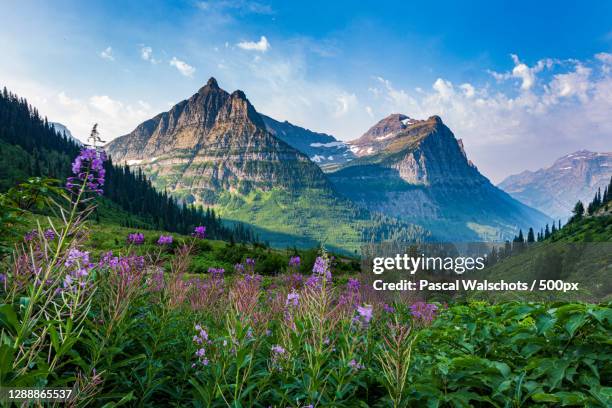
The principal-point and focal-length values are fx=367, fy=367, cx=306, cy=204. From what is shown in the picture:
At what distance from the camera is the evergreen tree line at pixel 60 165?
381ft

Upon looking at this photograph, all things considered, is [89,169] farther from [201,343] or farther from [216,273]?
[216,273]

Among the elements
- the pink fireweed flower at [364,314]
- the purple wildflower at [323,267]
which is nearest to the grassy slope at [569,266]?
the pink fireweed flower at [364,314]

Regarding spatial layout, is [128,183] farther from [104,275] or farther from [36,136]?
[104,275]

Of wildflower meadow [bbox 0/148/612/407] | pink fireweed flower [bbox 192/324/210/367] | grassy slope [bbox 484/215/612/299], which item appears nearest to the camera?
wildflower meadow [bbox 0/148/612/407]

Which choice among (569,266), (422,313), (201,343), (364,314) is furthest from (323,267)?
(569,266)

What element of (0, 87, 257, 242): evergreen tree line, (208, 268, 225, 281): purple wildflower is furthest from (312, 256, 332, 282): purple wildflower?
(0, 87, 257, 242): evergreen tree line

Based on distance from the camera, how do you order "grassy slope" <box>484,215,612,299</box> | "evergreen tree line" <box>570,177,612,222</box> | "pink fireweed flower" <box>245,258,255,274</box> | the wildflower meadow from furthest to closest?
"evergreen tree line" <box>570,177,612,222</box>
"grassy slope" <box>484,215,612,299</box>
"pink fireweed flower" <box>245,258,255,274</box>
the wildflower meadow

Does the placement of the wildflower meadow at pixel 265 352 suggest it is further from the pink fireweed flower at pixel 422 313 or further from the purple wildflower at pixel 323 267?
the pink fireweed flower at pixel 422 313

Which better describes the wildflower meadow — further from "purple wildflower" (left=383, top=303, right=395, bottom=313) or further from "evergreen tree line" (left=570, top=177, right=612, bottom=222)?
"evergreen tree line" (left=570, top=177, right=612, bottom=222)

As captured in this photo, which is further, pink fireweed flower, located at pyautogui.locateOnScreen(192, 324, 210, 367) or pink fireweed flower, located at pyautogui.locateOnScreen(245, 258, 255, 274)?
pink fireweed flower, located at pyautogui.locateOnScreen(245, 258, 255, 274)

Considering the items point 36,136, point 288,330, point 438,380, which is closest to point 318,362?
point 288,330

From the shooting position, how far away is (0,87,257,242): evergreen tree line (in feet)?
381

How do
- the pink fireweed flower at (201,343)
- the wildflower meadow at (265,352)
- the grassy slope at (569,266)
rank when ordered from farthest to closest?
the grassy slope at (569,266), the pink fireweed flower at (201,343), the wildflower meadow at (265,352)

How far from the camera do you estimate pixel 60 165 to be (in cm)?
12331
